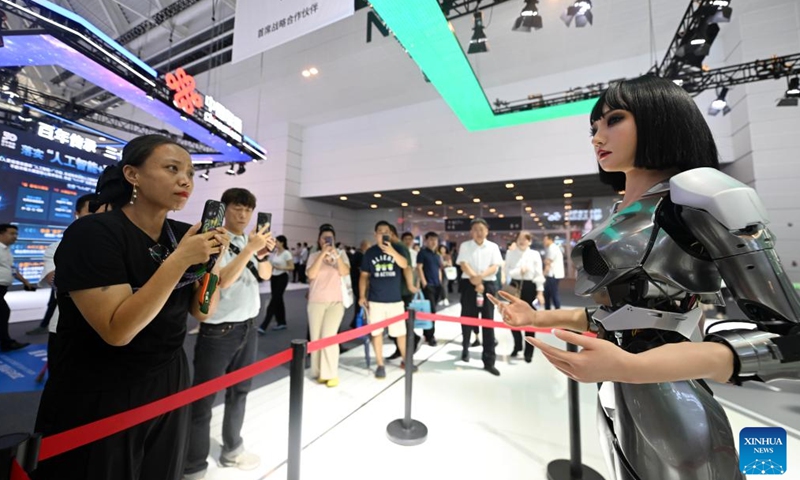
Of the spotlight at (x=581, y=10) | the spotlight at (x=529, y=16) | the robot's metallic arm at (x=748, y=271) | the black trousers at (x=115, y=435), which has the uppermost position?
the spotlight at (x=529, y=16)

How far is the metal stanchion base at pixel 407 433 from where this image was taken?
2287mm

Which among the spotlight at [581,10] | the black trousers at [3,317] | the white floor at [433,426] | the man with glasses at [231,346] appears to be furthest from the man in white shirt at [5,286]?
the spotlight at [581,10]

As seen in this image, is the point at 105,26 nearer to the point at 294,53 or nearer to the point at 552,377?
the point at 294,53

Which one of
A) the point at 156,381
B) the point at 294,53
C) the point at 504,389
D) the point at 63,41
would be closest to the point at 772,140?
the point at 504,389

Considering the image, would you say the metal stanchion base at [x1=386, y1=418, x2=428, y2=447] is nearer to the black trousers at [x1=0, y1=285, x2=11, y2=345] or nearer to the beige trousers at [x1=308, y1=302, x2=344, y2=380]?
the beige trousers at [x1=308, y1=302, x2=344, y2=380]

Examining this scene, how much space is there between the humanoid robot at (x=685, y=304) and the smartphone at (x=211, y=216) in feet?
3.83

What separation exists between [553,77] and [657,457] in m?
11.7

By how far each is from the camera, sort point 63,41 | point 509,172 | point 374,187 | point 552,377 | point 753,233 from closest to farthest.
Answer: point 753,233, point 552,377, point 63,41, point 509,172, point 374,187

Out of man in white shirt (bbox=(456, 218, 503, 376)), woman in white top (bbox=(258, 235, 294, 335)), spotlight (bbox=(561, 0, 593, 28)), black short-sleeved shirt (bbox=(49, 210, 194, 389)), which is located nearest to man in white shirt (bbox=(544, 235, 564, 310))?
man in white shirt (bbox=(456, 218, 503, 376))

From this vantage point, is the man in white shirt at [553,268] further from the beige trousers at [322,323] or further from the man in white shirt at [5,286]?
the man in white shirt at [5,286]

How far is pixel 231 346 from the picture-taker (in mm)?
1939

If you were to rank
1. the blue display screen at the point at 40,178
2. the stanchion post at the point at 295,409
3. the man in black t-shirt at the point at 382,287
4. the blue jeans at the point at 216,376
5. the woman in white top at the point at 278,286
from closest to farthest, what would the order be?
the stanchion post at the point at 295,409 < the blue jeans at the point at 216,376 < the man in black t-shirt at the point at 382,287 < the woman in white top at the point at 278,286 < the blue display screen at the point at 40,178

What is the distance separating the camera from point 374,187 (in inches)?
498

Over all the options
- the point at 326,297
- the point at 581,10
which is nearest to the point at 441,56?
the point at 581,10
